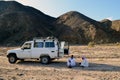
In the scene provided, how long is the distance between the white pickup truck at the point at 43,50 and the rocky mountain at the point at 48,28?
6146cm

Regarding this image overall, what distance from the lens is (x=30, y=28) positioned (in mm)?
97250

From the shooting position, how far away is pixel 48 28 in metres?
107

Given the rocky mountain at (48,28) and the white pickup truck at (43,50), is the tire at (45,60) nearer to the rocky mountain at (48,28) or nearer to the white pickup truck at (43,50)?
the white pickup truck at (43,50)

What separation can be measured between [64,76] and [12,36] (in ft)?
244

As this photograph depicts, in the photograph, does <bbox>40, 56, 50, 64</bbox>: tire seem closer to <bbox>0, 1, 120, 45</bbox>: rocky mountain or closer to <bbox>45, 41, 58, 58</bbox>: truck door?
<bbox>45, 41, 58, 58</bbox>: truck door

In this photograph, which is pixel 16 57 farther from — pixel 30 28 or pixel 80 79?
pixel 30 28

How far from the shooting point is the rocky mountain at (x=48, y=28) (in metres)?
94.6

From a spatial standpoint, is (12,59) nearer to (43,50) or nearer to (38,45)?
(38,45)

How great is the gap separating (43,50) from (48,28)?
80.3 meters

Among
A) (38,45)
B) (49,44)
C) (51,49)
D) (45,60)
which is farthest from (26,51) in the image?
(51,49)

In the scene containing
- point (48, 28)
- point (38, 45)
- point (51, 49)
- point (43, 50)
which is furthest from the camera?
point (48, 28)

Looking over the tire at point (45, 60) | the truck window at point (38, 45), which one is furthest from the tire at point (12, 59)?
the tire at point (45, 60)

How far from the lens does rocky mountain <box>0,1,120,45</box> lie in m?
94.6

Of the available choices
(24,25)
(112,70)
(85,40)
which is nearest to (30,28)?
(24,25)
